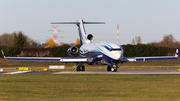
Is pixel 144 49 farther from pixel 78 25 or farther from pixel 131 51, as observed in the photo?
pixel 78 25

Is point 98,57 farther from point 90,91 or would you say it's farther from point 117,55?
point 90,91

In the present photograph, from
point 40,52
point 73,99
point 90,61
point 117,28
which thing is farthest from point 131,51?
point 73,99

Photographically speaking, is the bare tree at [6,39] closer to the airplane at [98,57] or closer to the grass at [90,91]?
the airplane at [98,57]

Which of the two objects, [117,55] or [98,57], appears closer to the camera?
[117,55]

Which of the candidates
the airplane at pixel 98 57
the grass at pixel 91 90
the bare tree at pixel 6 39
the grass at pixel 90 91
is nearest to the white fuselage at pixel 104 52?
the airplane at pixel 98 57

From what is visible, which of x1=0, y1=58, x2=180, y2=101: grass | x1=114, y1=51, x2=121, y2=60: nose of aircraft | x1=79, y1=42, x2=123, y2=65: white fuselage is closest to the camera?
x1=0, y1=58, x2=180, y2=101: grass

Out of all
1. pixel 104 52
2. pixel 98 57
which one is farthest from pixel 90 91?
pixel 98 57

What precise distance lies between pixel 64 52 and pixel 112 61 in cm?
4373

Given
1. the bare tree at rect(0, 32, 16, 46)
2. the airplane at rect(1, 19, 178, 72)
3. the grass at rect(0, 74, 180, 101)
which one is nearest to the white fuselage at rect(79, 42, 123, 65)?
the airplane at rect(1, 19, 178, 72)

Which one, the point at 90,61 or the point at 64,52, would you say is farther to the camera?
the point at 64,52

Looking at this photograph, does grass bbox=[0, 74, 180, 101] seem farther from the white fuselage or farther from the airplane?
the airplane

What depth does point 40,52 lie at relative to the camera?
90.4 metres

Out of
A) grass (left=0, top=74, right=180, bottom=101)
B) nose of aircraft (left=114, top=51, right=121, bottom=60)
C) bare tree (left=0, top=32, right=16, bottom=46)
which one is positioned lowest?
grass (left=0, top=74, right=180, bottom=101)

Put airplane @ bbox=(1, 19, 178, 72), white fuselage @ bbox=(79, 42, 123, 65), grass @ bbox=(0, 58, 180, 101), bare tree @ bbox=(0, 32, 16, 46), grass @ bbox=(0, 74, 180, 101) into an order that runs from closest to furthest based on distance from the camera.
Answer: grass @ bbox=(0, 74, 180, 101) → grass @ bbox=(0, 58, 180, 101) → white fuselage @ bbox=(79, 42, 123, 65) → airplane @ bbox=(1, 19, 178, 72) → bare tree @ bbox=(0, 32, 16, 46)
